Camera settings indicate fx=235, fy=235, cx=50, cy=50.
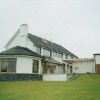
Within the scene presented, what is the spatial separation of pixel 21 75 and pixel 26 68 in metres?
1.54

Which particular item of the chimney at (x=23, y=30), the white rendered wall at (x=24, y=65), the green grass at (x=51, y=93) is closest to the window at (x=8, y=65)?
the white rendered wall at (x=24, y=65)

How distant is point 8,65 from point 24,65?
2.55 meters

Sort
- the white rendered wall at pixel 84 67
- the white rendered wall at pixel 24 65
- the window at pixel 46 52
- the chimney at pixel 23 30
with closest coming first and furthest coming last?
the white rendered wall at pixel 24 65 < the chimney at pixel 23 30 < the window at pixel 46 52 < the white rendered wall at pixel 84 67

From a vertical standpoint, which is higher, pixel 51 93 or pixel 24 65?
pixel 24 65

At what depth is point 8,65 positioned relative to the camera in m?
36.9

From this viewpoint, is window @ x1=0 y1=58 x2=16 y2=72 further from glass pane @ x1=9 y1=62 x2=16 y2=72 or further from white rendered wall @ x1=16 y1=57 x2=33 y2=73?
white rendered wall @ x1=16 y1=57 x2=33 y2=73

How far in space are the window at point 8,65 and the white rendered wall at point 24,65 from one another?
0.64 metres

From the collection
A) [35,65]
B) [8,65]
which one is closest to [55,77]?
[35,65]

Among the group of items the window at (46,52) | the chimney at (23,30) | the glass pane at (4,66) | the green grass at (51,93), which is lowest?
the green grass at (51,93)

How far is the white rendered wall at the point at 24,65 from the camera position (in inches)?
1465

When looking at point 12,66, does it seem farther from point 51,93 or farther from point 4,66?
point 51,93

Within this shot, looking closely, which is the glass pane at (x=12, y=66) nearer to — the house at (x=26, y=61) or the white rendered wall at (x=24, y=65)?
the house at (x=26, y=61)

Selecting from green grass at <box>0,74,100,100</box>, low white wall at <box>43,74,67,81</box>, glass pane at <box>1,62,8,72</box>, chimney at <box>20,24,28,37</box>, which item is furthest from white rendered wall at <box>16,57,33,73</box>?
green grass at <box>0,74,100,100</box>

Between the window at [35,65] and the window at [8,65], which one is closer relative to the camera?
the window at [8,65]
